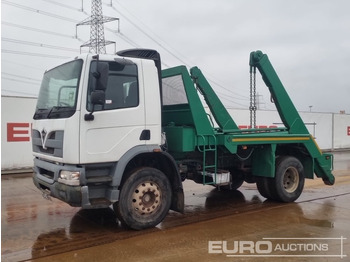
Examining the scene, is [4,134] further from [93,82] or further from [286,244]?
[286,244]

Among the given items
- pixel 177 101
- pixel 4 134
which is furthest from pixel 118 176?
pixel 4 134

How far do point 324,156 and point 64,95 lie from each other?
18.6 feet

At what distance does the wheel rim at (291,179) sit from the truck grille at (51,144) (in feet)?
15.3

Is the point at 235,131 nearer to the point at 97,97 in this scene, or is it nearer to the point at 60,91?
the point at 97,97

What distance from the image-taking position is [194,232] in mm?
5285

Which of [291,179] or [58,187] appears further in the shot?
[291,179]

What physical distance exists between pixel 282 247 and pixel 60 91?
12.6 ft

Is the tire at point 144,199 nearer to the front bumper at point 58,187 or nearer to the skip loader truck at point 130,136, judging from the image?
the skip loader truck at point 130,136

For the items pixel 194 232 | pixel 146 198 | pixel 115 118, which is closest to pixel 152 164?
pixel 146 198

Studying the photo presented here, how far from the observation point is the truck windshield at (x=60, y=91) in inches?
196

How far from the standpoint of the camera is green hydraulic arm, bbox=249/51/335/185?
286 inches

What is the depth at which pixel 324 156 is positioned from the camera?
784cm

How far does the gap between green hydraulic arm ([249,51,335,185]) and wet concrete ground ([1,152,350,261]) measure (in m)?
0.83

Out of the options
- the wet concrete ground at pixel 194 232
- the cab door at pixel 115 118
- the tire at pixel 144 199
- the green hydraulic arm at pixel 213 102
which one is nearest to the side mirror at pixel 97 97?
the cab door at pixel 115 118
